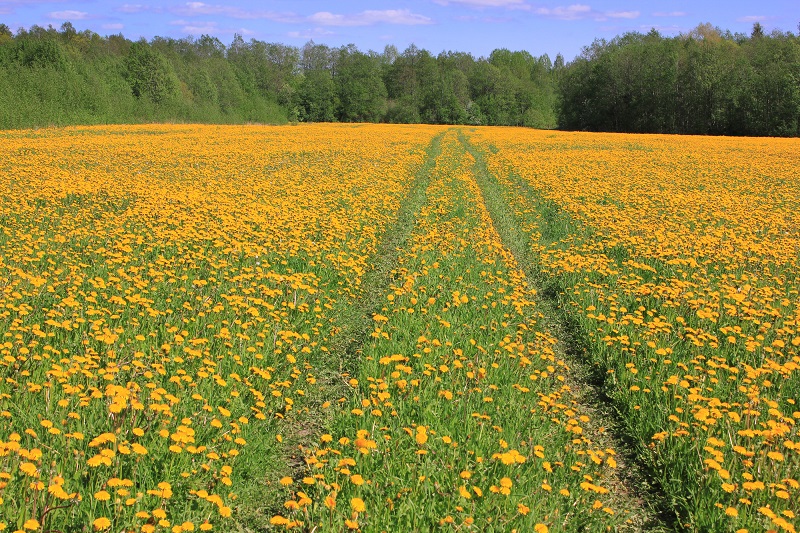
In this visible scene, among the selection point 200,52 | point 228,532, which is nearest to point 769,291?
point 228,532

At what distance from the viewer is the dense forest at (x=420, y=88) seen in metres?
50.0

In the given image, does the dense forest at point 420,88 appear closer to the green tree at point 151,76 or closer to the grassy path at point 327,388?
the green tree at point 151,76

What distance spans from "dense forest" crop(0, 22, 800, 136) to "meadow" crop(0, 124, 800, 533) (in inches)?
1488

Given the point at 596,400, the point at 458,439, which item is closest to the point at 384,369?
the point at 458,439

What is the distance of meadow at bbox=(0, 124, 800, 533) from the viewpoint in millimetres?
4008

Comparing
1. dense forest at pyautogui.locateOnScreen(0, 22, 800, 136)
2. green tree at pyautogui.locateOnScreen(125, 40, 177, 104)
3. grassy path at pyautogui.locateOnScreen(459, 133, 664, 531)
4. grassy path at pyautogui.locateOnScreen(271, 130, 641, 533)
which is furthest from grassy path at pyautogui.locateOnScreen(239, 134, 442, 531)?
green tree at pyautogui.locateOnScreen(125, 40, 177, 104)

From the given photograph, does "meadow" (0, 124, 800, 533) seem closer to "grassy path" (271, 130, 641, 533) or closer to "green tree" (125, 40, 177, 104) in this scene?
"grassy path" (271, 130, 641, 533)

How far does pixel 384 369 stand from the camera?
607cm

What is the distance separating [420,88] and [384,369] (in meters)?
113

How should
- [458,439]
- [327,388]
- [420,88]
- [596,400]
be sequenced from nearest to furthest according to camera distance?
[458,439], [327,388], [596,400], [420,88]

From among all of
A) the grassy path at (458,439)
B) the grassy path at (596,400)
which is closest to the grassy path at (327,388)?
the grassy path at (458,439)

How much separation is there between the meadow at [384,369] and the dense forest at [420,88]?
37794 mm

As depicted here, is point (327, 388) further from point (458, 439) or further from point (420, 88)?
point (420, 88)

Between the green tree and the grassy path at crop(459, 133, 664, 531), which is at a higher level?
the green tree
